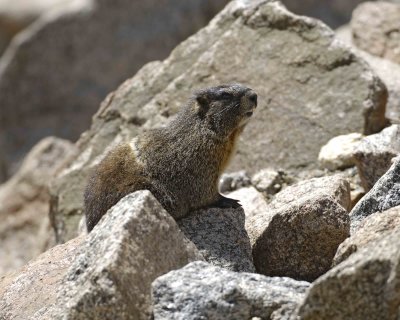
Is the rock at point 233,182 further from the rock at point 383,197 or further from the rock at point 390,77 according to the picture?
the rock at point 383,197

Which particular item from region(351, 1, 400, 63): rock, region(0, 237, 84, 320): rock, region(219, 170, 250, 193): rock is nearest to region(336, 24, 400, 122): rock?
region(351, 1, 400, 63): rock

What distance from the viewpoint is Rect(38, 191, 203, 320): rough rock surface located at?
17.1 ft

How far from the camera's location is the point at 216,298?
5.18 meters

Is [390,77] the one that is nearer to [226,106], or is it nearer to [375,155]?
[375,155]

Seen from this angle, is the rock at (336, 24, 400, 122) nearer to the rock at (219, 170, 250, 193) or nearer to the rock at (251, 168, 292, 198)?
the rock at (251, 168, 292, 198)

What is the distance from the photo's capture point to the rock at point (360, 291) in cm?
474

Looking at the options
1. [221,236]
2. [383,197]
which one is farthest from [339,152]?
[221,236]

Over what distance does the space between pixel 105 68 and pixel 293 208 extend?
11.7 meters

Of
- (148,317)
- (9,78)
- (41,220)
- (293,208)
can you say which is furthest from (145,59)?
(148,317)

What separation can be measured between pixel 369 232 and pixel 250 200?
2.48 metres

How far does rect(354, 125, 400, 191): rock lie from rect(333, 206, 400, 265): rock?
187 centimetres

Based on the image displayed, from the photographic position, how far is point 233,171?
31.1ft

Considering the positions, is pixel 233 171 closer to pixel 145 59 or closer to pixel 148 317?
pixel 148 317

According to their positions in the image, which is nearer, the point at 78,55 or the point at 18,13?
the point at 78,55
